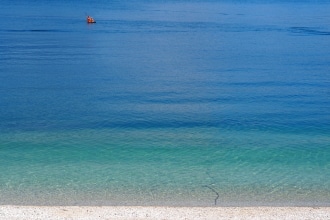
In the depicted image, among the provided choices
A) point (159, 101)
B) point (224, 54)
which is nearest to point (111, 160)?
point (159, 101)

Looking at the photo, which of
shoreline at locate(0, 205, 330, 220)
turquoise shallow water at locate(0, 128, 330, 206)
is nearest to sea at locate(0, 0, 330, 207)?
turquoise shallow water at locate(0, 128, 330, 206)

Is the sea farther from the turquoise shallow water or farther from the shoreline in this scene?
the shoreline

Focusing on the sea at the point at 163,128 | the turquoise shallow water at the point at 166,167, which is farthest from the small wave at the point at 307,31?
the turquoise shallow water at the point at 166,167

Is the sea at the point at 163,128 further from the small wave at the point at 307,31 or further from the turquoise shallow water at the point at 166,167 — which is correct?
the small wave at the point at 307,31

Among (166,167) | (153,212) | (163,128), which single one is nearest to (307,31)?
(163,128)

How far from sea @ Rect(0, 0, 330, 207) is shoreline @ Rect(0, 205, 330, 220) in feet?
3.11

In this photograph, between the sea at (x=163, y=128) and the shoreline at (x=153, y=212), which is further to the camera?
the sea at (x=163, y=128)

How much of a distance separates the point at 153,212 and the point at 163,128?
8.22 metres

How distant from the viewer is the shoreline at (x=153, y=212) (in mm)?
10828

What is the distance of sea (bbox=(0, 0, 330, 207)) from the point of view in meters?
13.3

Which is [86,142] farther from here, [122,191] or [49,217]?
[49,217]

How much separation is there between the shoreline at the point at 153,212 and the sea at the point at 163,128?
0.95 metres

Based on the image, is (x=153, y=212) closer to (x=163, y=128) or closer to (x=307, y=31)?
(x=163, y=128)

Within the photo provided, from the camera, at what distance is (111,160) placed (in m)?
15.8
